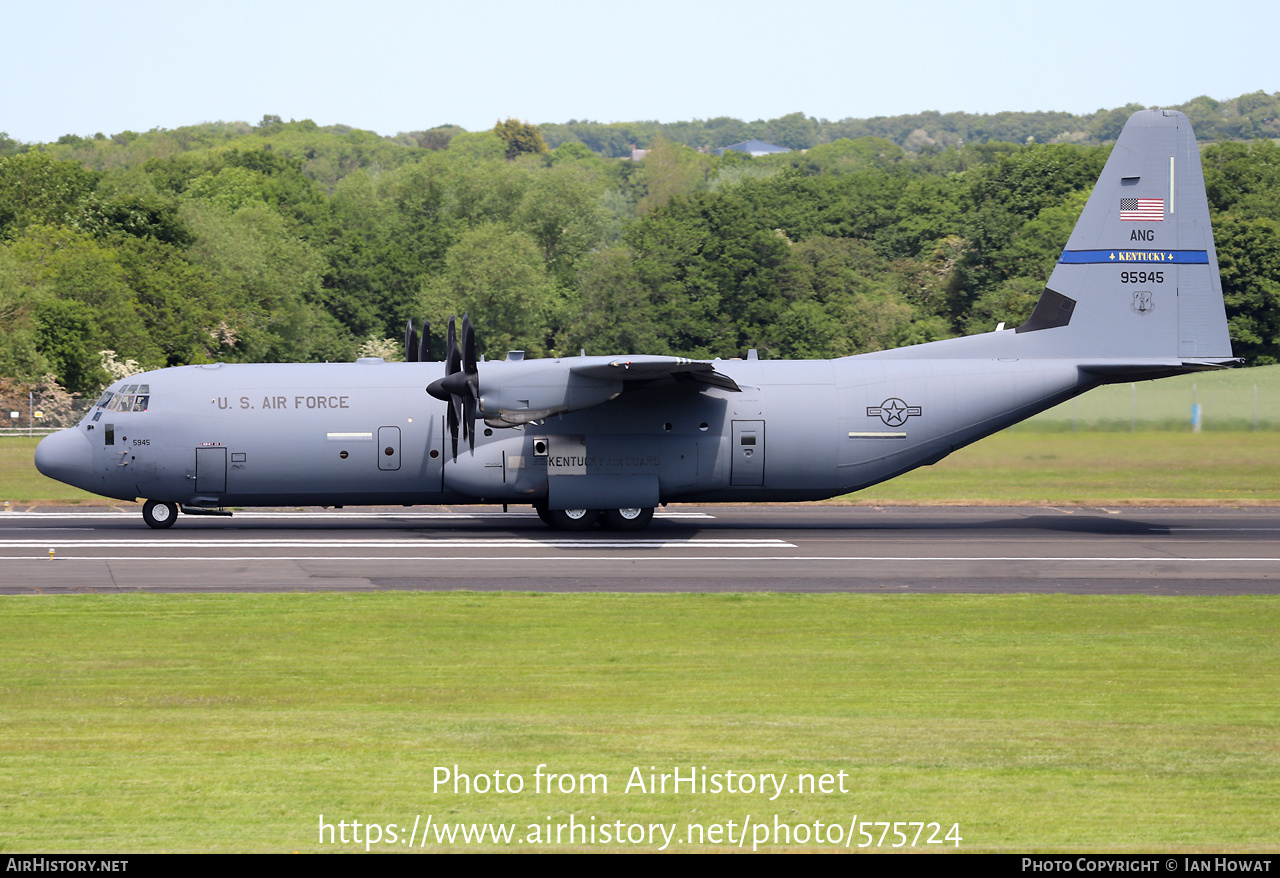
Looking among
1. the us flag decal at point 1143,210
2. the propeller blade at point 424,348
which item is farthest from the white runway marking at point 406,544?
the us flag decal at point 1143,210

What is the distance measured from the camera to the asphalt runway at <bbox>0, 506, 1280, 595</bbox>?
2102cm

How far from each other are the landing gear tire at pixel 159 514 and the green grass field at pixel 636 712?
414 inches

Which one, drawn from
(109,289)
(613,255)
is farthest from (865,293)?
(109,289)

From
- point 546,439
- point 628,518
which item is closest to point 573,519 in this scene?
point 628,518

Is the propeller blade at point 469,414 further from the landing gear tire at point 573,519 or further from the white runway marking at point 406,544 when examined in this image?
the landing gear tire at point 573,519

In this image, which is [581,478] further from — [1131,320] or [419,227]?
[419,227]

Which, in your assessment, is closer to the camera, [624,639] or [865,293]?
[624,639]

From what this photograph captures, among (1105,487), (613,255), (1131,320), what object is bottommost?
(1105,487)

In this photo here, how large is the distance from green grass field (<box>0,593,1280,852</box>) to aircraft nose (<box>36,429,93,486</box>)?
10.1 metres

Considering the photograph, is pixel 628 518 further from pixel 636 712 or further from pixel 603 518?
pixel 636 712

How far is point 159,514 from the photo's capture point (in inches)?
1151

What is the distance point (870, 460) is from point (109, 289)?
187ft

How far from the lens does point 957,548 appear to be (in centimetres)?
2572

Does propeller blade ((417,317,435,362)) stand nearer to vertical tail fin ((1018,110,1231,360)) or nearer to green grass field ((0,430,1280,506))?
green grass field ((0,430,1280,506))
